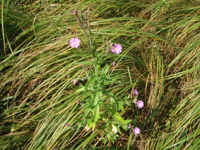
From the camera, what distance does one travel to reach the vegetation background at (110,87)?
1.58m

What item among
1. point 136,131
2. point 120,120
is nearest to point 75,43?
point 120,120

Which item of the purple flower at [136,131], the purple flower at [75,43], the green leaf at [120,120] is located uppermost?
the purple flower at [75,43]

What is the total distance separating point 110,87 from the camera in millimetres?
1795

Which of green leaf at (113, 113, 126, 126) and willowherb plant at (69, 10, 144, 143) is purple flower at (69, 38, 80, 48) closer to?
willowherb plant at (69, 10, 144, 143)

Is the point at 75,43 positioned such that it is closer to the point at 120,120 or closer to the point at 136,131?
the point at 120,120

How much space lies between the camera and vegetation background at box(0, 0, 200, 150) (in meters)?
1.58

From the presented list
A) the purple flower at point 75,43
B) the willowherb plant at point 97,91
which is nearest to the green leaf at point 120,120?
the willowherb plant at point 97,91

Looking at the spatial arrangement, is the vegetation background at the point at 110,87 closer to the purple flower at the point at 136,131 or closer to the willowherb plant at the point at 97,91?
the purple flower at the point at 136,131

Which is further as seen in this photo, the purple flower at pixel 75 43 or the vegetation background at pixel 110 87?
the vegetation background at pixel 110 87

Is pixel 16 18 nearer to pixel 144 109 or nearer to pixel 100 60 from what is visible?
pixel 100 60

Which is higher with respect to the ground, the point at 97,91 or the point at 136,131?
the point at 97,91

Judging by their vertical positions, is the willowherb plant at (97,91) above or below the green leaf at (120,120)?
above

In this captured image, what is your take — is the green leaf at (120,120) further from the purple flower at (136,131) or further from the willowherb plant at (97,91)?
the purple flower at (136,131)

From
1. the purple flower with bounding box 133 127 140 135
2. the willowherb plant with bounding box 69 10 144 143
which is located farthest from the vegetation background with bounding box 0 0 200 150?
the willowherb plant with bounding box 69 10 144 143
